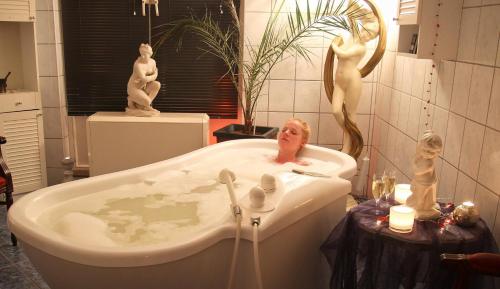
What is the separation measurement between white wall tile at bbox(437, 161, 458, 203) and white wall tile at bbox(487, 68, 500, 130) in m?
0.38

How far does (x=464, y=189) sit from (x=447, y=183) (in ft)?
0.60

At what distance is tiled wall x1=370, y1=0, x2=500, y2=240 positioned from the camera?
192 centimetres

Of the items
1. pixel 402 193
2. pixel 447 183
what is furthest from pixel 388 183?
pixel 447 183

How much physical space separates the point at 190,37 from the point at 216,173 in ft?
5.31

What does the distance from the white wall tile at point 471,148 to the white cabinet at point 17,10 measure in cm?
297

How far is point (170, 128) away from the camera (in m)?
3.50

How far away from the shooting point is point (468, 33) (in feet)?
7.04

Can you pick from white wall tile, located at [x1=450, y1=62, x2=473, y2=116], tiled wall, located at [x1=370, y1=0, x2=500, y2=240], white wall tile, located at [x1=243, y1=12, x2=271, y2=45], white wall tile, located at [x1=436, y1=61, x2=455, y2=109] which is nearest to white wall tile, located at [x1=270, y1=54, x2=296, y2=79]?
white wall tile, located at [x1=243, y1=12, x2=271, y2=45]

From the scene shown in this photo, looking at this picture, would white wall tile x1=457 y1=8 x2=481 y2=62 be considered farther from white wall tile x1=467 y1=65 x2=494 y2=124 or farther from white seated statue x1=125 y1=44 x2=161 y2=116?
white seated statue x1=125 y1=44 x2=161 y2=116

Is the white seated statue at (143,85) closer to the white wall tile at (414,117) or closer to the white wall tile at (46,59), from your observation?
the white wall tile at (46,59)

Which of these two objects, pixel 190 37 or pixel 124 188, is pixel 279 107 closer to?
pixel 190 37

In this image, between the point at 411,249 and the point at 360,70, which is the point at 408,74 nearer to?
the point at 360,70

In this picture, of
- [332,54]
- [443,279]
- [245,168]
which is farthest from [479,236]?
[332,54]

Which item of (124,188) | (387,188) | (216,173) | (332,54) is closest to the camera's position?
(387,188)
